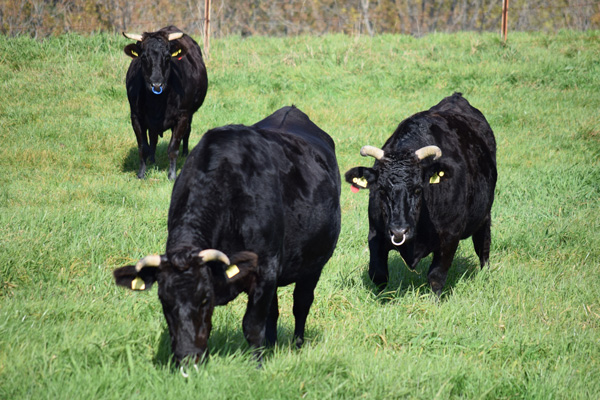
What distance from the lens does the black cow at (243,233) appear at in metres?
3.55

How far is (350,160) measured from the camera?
35.6ft

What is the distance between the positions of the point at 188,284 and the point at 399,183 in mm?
2660

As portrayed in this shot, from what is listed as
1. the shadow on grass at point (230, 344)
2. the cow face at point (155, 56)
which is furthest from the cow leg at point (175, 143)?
the shadow on grass at point (230, 344)

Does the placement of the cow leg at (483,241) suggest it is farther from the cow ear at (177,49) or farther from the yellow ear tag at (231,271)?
the cow ear at (177,49)

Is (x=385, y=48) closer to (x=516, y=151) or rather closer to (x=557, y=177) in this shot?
(x=516, y=151)

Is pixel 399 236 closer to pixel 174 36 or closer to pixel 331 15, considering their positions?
pixel 174 36

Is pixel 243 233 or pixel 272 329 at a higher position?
pixel 243 233

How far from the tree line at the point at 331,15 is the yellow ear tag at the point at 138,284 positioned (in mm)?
18086

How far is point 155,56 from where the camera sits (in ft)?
32.6

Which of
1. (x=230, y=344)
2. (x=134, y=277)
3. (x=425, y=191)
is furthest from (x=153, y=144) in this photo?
(x=134, y=277)

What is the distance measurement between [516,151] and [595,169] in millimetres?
1728

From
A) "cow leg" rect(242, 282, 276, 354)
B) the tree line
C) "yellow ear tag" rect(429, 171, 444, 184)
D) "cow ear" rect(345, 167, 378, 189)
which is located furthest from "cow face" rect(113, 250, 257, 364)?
the tree line

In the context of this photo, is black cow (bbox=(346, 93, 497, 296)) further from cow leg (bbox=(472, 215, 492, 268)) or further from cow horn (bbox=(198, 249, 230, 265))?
cow horn (bbox=(198, 249, 230, 265))

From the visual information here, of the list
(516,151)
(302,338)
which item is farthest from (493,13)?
(302,338)
